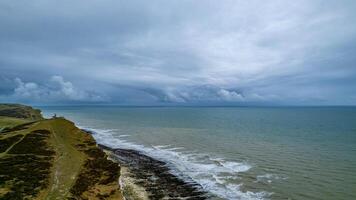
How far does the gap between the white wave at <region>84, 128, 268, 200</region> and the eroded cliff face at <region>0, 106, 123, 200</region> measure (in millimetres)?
14042

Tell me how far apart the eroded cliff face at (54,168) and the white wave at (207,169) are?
14042 mm

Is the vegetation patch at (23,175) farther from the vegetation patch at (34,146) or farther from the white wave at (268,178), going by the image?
the white wave at (268,178)

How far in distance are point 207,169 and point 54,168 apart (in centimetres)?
2724

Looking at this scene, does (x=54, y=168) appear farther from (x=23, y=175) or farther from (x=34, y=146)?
(x=34, y=146)

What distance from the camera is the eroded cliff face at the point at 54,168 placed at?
33438mm

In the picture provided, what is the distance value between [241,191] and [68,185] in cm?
2436

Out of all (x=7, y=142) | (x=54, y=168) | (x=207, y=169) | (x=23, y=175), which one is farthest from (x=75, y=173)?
(x=7, y=142)

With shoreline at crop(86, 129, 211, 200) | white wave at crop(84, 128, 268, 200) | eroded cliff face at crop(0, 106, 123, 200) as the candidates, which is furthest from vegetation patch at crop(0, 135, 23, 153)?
white wave at crop(84, 128, 268, 200)

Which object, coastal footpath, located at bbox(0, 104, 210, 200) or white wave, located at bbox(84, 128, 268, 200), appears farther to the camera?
white wave, located at bbox(84, 128, 268, 200)

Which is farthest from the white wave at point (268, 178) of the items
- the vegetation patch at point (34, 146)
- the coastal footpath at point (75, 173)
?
the vegetation patch at point (34, 146)

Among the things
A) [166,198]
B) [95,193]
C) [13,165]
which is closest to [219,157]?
[166,198]

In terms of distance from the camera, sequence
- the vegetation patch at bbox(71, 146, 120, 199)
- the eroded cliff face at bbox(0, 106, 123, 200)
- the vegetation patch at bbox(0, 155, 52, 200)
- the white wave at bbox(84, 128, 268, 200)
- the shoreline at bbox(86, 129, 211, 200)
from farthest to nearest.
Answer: the white wave at bbox(84, 128, 268, 200) < the shoreline at bbox(86, 129, 211, 200) < the vegetation patch at bbox(71, 146, 120, 199) < the eroded cliff face at bbox(0, 106, 123, 200) < the vegetation patch at bbox(0, 155, 52, 200)

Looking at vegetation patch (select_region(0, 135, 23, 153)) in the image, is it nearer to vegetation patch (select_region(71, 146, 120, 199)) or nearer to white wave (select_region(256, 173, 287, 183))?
vegetation patch (select_region(71, 146, 120, 199))

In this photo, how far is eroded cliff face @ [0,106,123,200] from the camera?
1316 inches
